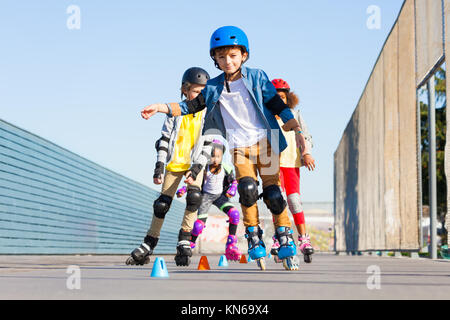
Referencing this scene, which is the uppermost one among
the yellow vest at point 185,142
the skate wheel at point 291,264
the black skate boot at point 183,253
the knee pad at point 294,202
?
the yellow vest at point 185,142

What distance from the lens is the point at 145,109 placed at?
14.7 feet

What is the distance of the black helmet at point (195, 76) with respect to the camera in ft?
21.1

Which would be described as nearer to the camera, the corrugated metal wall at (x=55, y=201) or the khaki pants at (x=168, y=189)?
the khaki pants at (x=168, y=189)

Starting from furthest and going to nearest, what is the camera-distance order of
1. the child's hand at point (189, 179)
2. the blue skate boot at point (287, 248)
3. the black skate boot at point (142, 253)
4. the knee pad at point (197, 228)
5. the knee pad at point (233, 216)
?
the knee pad at point (233, 216), the knee pad at point (197, 228), the black skate boot at point (142, 253), the child's hand at point (189, 179), the blue skate boot at point (287, 248)

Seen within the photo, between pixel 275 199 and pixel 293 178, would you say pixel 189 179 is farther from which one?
pixel 293 178

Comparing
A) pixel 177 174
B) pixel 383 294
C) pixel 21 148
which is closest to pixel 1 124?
pixel 21 148

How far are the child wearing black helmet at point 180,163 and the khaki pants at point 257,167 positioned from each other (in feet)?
4.75

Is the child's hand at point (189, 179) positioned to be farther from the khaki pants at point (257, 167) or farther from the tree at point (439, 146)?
the tree at point (439, 146)


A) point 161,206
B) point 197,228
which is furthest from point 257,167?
point 197,228

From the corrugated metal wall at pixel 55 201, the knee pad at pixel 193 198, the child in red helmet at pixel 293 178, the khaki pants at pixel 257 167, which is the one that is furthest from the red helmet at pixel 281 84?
the corrugated metal wall at pixel 55 201

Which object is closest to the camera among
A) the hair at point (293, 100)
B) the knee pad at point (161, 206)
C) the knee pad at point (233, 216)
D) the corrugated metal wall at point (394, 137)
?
the knee pad at point (161, 206)

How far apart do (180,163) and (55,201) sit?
27.6ft
